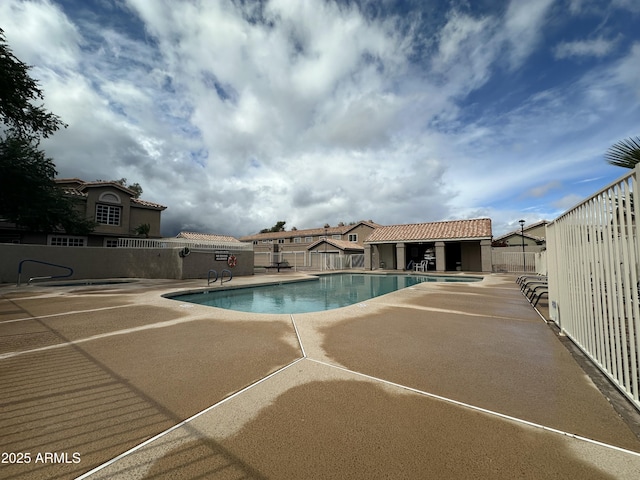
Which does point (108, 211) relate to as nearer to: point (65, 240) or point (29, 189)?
point (65, 240)

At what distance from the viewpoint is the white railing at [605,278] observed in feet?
7.84

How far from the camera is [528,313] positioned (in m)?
6.55

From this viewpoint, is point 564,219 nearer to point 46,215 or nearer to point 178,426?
point 178,426

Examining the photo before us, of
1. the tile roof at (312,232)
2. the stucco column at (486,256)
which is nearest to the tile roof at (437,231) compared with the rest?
the stucco column at (486,256)

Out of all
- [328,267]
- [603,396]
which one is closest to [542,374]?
[603,396]

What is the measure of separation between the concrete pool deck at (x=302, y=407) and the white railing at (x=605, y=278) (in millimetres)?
363

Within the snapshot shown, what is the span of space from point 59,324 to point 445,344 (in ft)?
23.5

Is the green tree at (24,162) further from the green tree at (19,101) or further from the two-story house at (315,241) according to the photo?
the two-story house at (315,241)

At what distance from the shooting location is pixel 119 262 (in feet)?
52.7

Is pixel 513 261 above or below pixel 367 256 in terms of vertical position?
below

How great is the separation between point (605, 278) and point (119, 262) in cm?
2012

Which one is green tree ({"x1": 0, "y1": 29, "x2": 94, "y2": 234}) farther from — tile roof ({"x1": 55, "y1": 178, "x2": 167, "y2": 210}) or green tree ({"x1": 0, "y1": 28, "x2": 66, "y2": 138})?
tile roof ({"x1": 55, "y1": 178, "x2": 167, "y2": 210})

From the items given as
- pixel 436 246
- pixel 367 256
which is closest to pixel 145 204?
pixel 367 256

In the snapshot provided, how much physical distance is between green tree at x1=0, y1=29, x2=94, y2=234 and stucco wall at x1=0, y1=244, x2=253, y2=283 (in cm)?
229
